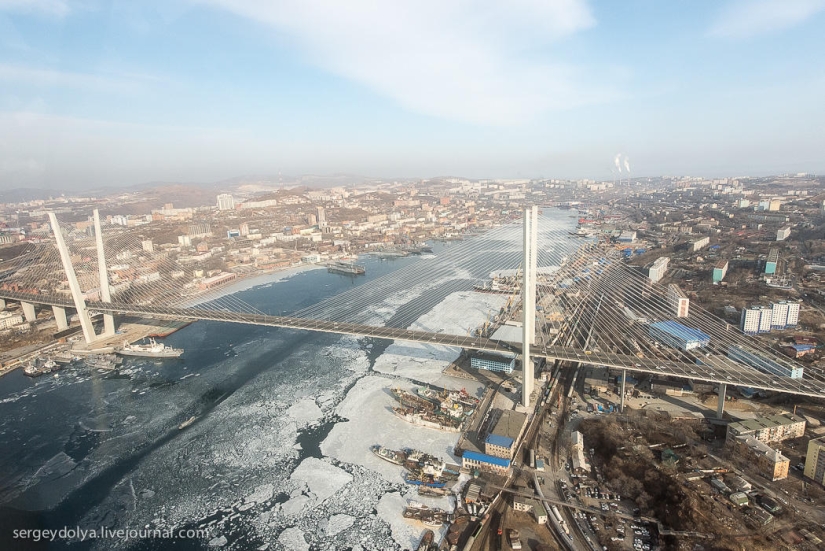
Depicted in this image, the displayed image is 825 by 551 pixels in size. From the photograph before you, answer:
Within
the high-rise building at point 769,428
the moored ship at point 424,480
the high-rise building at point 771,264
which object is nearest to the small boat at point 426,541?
the moored ship at point 424,480

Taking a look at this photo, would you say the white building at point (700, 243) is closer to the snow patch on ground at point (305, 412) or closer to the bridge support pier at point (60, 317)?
the snow patch on ground at point (305, 412)

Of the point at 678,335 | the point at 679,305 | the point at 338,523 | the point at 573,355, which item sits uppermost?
the point at 573,355

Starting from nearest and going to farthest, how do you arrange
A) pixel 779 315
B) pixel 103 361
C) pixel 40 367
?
pixel 40 367 < pixel 103 361 < pixel 779 315

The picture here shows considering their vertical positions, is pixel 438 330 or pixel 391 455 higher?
pixel 438 330

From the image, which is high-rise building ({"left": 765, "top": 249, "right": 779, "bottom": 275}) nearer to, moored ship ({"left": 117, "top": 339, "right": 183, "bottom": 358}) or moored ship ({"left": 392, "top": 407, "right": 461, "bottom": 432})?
moored ship ({"left": 392, "top": 407, "right": 461, "bottom": 432})

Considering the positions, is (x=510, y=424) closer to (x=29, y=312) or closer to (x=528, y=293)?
(x=528, y=293)

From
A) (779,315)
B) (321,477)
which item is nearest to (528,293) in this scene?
(321,477)

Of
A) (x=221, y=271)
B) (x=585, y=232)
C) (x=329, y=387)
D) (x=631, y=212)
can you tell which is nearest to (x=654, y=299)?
(x=329, y=387)
